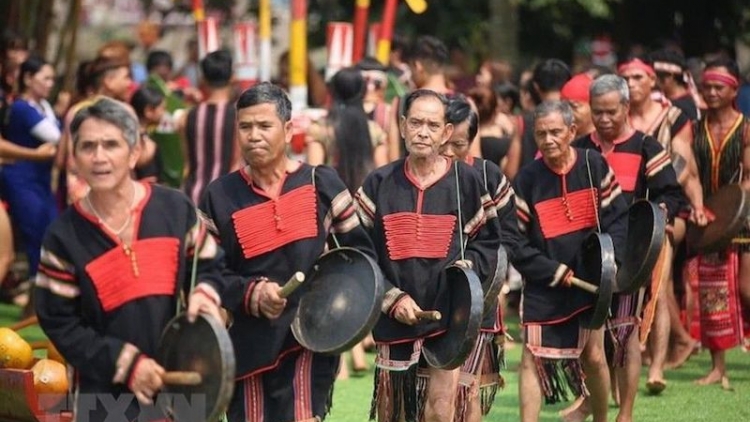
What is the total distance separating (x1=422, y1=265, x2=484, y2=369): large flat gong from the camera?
7.12 m

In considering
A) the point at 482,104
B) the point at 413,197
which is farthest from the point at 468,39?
the point at 413,197

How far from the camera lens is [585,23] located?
875 inches

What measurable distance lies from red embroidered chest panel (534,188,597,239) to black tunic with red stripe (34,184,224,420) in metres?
3.15

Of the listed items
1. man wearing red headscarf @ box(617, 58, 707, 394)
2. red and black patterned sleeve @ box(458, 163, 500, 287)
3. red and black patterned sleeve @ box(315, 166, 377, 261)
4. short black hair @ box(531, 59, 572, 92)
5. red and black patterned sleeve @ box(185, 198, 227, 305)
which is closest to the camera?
red and black patterned sleeve @ box(185, 198, 227, 305)

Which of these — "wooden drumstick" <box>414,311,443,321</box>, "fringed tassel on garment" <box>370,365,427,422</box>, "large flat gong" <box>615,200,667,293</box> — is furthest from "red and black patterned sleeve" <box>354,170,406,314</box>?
"large flat gong" <box>615,200,667,293</box>

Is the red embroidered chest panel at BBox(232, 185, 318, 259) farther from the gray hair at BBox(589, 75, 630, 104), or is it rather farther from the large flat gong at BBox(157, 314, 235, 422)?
the gray hair at BBox(589, 75, 630, 104)

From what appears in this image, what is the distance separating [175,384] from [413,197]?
2192 mm

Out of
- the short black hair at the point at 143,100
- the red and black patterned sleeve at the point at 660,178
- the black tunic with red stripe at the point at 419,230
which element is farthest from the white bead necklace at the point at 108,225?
the short black hair at the point at 143,100

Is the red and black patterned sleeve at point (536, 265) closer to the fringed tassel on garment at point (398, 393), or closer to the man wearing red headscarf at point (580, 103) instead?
the fringed tassel on garment at point (398, 393)

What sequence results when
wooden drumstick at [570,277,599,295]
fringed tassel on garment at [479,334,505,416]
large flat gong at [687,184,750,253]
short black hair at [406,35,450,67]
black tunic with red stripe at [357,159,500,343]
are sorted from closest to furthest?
1. black tunic with red stripe at [357,159,500,343]
2. wooden drumstick at [570,277,599,295]
3. fringed tassel on garment at [479,334,505,416]
4. large flat gong at [687,184,750,253]
5. short black hair at [406,35,450,67]

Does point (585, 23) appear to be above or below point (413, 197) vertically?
above

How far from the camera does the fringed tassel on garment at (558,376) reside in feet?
28.3

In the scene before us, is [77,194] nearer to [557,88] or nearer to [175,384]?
[557,88]

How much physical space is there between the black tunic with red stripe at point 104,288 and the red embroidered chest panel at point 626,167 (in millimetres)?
4082
